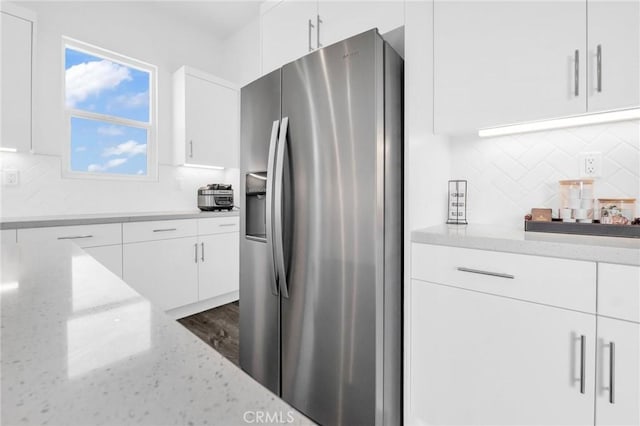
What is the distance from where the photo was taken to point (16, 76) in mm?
2258

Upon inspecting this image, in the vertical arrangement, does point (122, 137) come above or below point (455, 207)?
above

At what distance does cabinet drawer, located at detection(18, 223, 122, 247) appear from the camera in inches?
80.3

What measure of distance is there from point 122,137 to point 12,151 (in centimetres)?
88

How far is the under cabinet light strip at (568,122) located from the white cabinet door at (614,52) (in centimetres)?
13

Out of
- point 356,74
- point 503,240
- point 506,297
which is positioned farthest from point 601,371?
point 356,74

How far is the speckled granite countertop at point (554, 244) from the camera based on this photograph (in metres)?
0.96

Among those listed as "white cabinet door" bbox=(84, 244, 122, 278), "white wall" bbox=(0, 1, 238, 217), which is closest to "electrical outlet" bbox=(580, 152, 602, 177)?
"white cabinet door" bbox=(84, 244, 122, 278)

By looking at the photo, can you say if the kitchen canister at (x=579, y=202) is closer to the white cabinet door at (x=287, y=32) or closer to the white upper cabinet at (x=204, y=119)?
the white cabinet door at (x=287, y=32)

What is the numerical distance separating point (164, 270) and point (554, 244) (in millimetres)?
2757

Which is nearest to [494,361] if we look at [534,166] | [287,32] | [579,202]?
[579,202]

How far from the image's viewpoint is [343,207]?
136 centimetres

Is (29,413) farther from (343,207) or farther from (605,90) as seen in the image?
(605,90)

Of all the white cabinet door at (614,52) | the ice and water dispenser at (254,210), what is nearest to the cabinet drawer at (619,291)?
the white cabinet door at (614,52)

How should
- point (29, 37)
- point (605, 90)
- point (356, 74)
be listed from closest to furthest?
point (605, 90), point (356, 74), point (29, 37)
